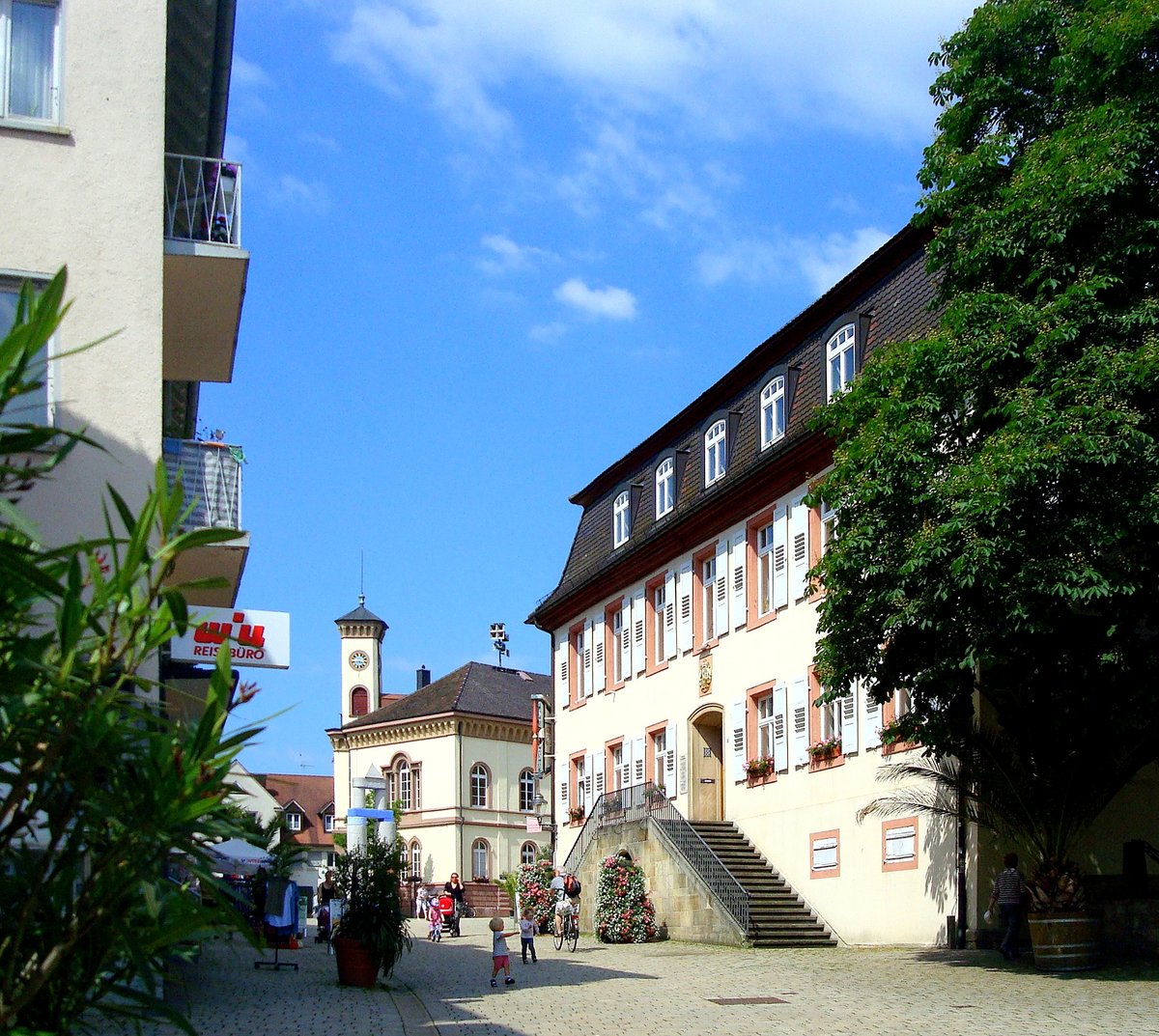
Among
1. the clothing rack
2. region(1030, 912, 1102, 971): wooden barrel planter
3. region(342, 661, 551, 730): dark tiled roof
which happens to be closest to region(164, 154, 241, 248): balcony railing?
the clothing rack

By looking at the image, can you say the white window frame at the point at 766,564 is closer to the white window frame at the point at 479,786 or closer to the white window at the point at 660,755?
the white window at the point at 660,755

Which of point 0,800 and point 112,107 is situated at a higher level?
point 112,107

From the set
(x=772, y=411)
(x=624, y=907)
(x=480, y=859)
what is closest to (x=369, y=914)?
(x=624, y=907)

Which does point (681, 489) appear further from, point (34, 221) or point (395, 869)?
point (34, 221)

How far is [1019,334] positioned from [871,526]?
2.76m

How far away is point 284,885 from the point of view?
23328 mm

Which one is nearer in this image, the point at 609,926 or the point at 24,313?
the point at 24,313

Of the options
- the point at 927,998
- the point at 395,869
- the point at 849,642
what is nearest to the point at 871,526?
the point at 849,642

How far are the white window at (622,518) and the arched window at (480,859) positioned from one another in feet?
123

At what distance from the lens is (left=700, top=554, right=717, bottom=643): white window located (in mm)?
33525

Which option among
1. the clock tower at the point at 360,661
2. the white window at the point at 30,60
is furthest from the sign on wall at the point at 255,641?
the clock tower at the point at 360,661

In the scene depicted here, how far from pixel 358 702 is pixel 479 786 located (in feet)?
61.6

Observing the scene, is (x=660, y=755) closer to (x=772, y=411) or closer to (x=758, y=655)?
(x=758, y=655)

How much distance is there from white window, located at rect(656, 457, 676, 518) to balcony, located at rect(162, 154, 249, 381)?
19.3 metres
